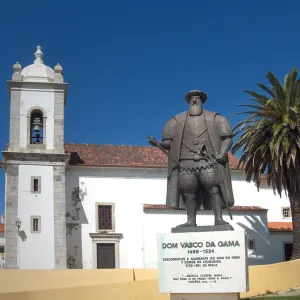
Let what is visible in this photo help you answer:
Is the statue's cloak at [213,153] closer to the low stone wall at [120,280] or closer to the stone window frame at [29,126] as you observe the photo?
the low stone wall at [120,280]

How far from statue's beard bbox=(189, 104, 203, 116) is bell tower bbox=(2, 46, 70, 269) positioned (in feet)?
70.3

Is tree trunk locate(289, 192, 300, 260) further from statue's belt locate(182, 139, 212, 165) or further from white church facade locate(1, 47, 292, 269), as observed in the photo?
statue's belt locate(182, 139, 212, 165)

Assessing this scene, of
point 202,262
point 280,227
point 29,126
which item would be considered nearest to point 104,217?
point 29,126

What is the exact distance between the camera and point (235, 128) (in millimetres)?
27438

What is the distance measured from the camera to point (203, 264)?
9.63 meters

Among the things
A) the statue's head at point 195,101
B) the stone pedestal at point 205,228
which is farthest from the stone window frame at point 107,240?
the stone pedestal at point 205,228

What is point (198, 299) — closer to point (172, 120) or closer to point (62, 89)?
point (172, 120)

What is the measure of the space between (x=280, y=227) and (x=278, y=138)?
1173cm

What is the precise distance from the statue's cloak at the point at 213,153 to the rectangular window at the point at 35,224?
21503 millimetres

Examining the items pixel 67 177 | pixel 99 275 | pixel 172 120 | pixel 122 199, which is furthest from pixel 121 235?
pixel 172 120

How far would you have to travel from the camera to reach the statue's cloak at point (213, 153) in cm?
1030

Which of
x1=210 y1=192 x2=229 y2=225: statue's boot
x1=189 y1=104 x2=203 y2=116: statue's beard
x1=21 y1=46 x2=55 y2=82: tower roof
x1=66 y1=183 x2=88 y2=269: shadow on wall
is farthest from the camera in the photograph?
x1=21 y1=46 x2=55 y2=82: tower roof

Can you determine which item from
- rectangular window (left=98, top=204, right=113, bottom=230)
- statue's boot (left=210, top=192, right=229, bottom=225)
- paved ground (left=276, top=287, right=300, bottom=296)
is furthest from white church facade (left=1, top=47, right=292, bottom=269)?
statue's boot (left=210, top=192, right=229, bottom=225)

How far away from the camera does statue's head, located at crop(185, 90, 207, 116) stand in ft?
35.5
